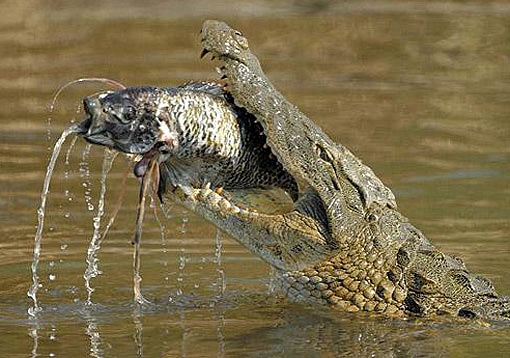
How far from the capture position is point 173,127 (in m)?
6.32

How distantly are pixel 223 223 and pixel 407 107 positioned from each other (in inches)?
275

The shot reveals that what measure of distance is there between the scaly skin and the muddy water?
0.59 feet

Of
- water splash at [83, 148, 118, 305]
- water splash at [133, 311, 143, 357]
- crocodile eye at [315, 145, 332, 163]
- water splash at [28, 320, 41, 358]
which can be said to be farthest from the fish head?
water splash at [28, 320, 41, 358]

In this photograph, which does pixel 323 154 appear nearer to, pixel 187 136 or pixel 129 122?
pixel 187 136

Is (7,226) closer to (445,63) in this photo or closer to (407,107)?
(407,107)

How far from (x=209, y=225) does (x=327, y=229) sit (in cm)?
312

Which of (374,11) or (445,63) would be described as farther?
(374,11)

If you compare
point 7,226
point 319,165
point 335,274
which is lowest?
point 7,226

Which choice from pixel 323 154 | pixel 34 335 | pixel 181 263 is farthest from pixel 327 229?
pixel 181 263

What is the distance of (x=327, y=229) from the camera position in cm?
655

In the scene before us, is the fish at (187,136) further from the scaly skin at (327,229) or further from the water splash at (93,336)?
the water splash at (93,336)

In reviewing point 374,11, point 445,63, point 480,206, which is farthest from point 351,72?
point 480,206

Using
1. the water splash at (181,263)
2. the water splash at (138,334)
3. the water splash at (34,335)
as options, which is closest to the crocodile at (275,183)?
the water splash at (138,334)

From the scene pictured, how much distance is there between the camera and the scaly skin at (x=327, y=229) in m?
6.46
